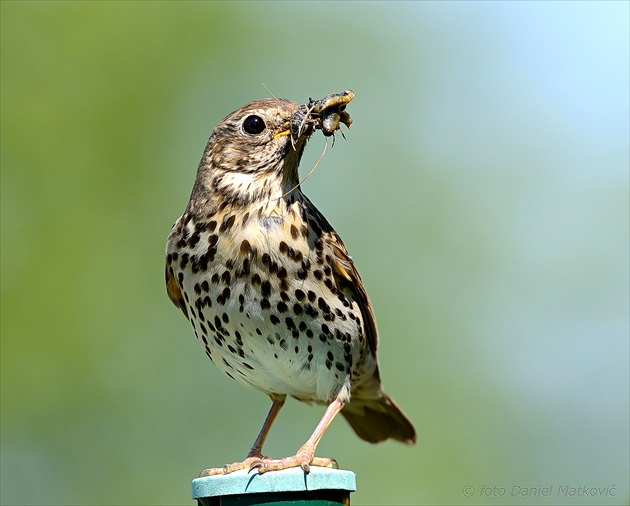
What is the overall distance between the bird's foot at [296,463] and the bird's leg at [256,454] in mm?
68

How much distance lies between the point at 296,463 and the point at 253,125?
207 cm

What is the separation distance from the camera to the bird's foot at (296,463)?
532 centimetres

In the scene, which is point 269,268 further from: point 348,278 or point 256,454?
point 256,454

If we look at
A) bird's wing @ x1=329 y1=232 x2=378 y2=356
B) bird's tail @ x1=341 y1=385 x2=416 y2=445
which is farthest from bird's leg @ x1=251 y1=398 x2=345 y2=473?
bird's tail @ x1=341 y1=385 x2=416 y2=445

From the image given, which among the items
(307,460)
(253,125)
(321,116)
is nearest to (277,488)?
(307,460)

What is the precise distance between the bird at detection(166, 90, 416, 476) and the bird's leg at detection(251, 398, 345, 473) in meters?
0.01

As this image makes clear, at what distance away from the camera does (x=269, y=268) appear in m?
6.43

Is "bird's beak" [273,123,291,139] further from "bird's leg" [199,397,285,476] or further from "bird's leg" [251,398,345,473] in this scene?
"bird's leg" [199,397,285,476]

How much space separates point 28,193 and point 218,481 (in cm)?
843

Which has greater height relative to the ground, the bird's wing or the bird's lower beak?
the bird's lower beak

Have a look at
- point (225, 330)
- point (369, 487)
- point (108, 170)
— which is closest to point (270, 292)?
point (225, 330)

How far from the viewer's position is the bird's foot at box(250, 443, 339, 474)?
5.32 m

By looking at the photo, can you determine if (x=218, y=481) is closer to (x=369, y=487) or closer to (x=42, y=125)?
(x=369, y=487)

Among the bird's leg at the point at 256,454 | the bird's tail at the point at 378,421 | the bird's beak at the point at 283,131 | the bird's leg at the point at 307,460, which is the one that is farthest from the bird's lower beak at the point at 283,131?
the bird's tail at the point at 378,421
